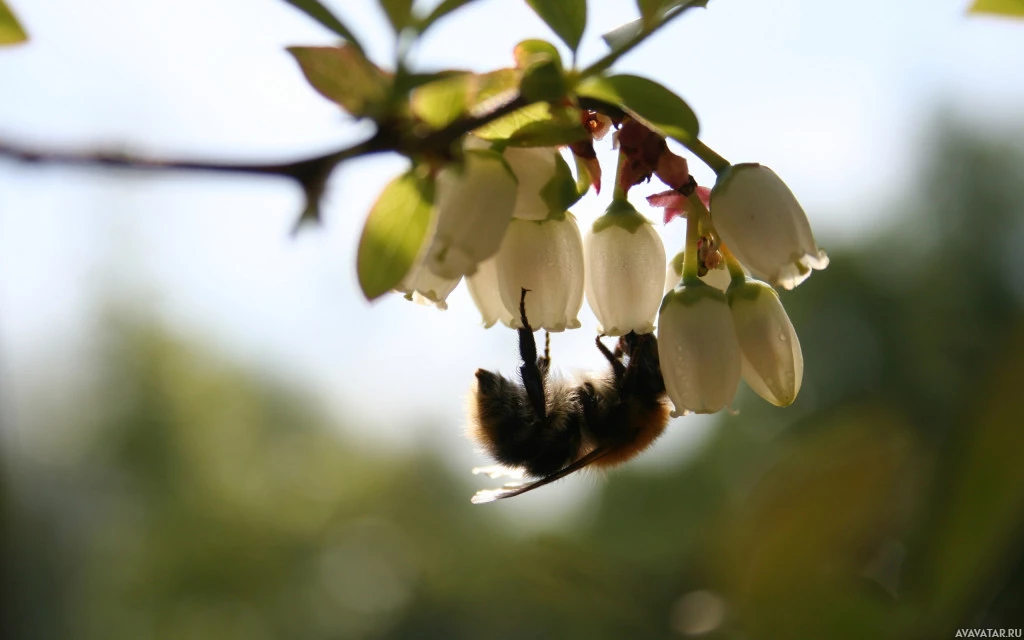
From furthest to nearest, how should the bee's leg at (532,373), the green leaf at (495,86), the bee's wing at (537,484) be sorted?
the bee's wing at (537,484)
the bee's leg at (532,373)
the green leaf at (495,86)

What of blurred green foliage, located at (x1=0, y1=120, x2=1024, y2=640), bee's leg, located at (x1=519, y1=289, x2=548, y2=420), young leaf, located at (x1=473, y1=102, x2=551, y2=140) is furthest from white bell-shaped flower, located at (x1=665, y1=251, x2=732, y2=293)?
blurred green foliage, located at (x1=0, y1=120, x2=1024, y2=640)

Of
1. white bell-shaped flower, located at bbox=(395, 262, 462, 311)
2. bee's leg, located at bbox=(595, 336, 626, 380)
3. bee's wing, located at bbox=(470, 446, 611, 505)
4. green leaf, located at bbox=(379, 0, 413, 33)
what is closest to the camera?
green leaf, located at bbox=(379, 0, 413, 33)

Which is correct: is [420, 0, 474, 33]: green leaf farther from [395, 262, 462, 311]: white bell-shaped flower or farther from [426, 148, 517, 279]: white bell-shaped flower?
[395, 262, 462, 311]: white bell-shaped flower

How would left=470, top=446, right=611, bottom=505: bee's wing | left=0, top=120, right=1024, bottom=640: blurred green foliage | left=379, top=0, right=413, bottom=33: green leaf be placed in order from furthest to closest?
left=0, top=120, right=1024, bottom=640: blurred green foliage < left=470, top=446, right=611, bottom=505: bee's wing < left=379, top=0, right=413, bottom=33: green leaf

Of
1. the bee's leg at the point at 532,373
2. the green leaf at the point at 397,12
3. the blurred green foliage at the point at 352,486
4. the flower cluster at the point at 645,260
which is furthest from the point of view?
the blurred green foliage at the point at 352,486

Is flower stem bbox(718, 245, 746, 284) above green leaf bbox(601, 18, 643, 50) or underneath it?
underneath

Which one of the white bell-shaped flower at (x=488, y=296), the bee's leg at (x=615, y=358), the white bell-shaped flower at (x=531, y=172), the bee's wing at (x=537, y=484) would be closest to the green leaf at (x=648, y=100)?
the white bell-shaped flower at (x=531, y=172)

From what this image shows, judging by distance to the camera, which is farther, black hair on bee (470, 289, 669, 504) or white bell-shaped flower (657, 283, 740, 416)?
black hair on bee (470, 289, 669, 504)

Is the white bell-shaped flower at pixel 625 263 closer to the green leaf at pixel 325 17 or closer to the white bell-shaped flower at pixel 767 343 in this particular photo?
the white bell-shaped flower at pixel 767 343
